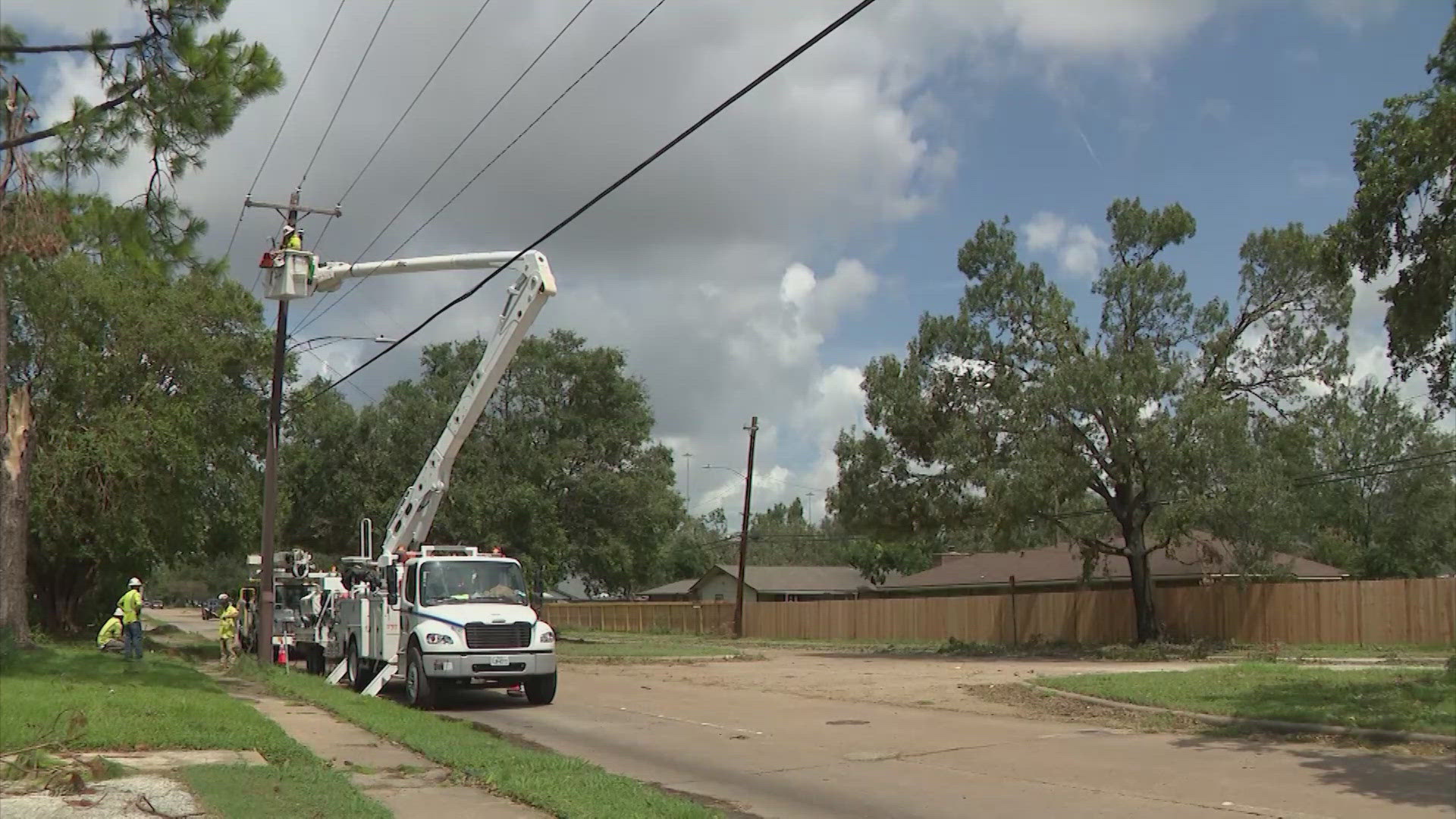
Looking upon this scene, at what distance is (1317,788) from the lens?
10.3 m

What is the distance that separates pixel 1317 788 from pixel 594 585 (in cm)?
4146

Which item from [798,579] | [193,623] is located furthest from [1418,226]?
[193,623]

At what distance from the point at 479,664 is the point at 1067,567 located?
35.9 metres

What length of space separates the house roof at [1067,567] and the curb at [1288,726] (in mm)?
19111

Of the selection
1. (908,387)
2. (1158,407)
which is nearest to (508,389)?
(908,387)

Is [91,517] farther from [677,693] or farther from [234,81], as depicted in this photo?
[234,81]

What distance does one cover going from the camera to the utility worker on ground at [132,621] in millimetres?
23141

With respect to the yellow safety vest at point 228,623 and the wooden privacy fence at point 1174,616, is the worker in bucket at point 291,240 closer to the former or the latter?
the yellow safety vest at point 228,623

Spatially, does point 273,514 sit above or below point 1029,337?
below

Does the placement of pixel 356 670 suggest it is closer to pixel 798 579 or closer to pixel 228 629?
pixel 228 629

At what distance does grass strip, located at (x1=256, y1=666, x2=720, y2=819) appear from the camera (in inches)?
372

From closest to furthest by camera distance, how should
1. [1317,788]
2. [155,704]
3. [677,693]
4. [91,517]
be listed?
1. [1317,788]
2. [155,704]
3. [677,693]
4. [91,517]

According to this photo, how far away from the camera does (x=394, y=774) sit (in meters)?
11.6

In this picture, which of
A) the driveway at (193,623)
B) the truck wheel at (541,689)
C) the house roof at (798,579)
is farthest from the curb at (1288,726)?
the house roof at (798,579)
